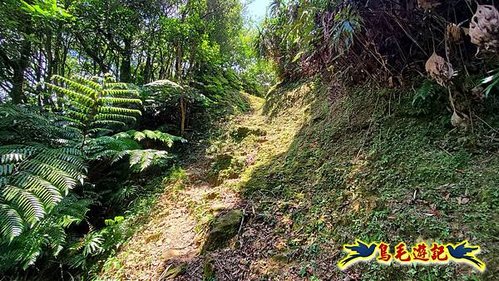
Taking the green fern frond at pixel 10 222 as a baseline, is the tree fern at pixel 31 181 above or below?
above

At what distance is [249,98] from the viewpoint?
585cm

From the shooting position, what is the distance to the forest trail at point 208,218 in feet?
5.70

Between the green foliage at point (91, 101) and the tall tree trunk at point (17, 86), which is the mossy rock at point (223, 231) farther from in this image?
the tall tree trunk at point (17, 86)

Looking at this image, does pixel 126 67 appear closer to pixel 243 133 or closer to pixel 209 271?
pixel 243 133

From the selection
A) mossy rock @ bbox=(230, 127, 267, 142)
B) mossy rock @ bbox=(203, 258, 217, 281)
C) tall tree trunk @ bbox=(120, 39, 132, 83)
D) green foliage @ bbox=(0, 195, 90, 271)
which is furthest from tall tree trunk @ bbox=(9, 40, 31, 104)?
mossy rock @ bbox=(203, 258, 217, 281)

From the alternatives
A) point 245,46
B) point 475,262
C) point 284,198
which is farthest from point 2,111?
point 245,46

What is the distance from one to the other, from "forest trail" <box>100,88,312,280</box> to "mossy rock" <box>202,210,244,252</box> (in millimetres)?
32

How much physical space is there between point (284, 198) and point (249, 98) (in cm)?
→ 398

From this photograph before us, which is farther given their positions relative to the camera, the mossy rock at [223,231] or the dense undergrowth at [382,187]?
the mossy rock at [223,231]

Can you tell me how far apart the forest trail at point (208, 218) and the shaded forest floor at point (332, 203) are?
0.03 ft

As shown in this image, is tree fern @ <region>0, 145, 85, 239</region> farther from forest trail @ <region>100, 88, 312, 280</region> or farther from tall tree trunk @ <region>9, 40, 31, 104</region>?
tall tree trunk @ <region>9, 40, 31, 104</region>

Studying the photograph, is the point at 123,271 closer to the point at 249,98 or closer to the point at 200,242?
the point at 200,242

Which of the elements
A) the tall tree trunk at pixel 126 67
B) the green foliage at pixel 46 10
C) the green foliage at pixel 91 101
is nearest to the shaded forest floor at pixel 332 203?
the green foliage at pixel 91 101

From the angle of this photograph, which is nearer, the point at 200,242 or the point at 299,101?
the point at 200,242
